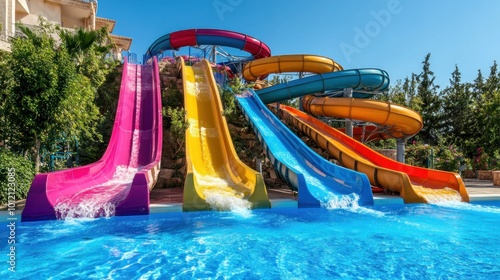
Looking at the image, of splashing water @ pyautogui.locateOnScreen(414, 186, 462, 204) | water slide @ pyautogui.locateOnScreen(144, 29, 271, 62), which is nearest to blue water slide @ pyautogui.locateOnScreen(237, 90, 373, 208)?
splashing water @ pyautogui.locateOnScreen(414, 186, 462, 204)

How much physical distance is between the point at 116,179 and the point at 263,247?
425 cm

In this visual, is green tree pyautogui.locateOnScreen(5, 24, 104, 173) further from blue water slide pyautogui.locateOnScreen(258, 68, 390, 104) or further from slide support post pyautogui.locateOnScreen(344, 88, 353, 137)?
slide support post pyautogui.locateOnScreen(344, 88, 353, 137)

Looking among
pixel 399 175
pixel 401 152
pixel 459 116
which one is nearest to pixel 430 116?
pixel 459 116

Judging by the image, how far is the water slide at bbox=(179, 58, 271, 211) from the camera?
19.5 ft

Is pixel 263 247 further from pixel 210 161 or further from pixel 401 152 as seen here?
pixel 401 152

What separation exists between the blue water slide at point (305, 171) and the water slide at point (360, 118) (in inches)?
37.3

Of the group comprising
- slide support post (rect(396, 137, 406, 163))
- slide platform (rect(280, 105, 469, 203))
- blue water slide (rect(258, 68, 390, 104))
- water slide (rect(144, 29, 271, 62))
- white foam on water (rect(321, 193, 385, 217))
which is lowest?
white foam on water (rect(321, 193, 385, 217))

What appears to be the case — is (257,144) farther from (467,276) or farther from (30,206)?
(467,276)

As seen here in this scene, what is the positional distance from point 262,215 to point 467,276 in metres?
3.30

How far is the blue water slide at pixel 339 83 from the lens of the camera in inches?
453

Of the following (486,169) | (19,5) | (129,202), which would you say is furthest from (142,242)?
(19,5)

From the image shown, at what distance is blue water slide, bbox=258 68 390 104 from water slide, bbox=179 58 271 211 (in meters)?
3.06

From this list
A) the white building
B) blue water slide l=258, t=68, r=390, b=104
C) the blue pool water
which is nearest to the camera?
the blue pool water

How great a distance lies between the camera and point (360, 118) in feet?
34.9
